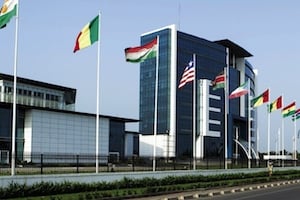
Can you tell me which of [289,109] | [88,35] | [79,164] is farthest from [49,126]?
[88,35]

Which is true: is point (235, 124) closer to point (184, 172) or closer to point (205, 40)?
point (205, 40)

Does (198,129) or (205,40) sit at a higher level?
(205,40)

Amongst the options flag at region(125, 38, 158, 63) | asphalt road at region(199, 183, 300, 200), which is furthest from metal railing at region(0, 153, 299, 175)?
asphalt road at region(199, 183, 300, 200)

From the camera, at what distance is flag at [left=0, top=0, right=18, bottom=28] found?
23.5 metres

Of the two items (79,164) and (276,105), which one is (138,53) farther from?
(276,105)

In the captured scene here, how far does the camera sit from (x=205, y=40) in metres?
116

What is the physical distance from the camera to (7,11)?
2384cm

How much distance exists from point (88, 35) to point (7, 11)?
5.65 metres

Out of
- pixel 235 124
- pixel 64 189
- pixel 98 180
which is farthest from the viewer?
pixel 235 124

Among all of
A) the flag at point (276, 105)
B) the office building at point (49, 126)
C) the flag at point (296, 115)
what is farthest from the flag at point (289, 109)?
the office building at point (49, 126)

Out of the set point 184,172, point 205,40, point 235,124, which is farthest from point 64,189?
point 235,124

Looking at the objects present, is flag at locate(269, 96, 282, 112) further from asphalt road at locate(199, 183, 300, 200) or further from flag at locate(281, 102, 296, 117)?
asphalt road at locate(199, 183, 300, 200)

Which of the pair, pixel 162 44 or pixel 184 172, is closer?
pixel 184 172

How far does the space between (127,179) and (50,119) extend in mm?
26515
